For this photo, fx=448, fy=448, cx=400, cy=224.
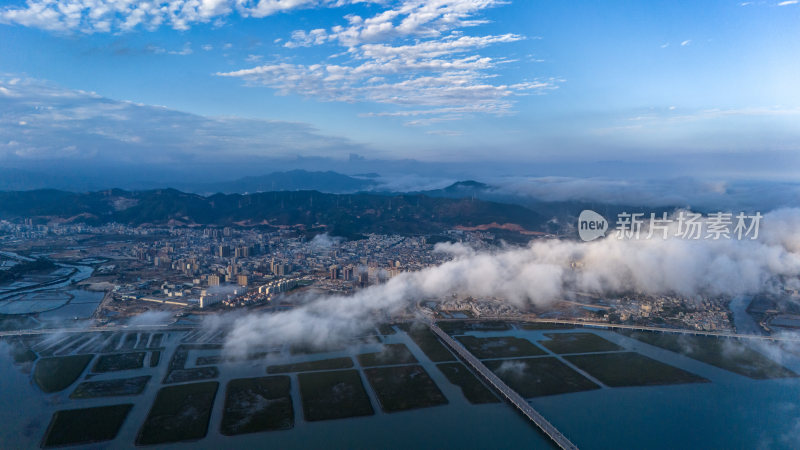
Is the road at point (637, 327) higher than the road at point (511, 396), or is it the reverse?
the road at point (637, 327)

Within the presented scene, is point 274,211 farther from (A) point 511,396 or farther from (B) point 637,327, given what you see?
(A) point 511,396

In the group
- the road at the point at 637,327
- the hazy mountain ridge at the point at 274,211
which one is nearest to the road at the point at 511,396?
the road at the point at 637,327

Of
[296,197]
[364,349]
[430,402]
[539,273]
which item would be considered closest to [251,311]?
[364,349]

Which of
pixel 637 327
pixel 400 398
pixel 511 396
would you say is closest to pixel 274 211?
pixel 637 327

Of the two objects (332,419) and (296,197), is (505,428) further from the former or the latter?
(296,197)

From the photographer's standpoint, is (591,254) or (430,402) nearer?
(430,402)

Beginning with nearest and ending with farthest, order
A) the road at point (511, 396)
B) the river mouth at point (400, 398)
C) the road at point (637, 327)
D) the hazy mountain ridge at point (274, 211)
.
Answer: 1. the road at point (511, 396)
2. the river mouth at point (400, 398)
3. the road at point (637, 327)
4. the hazy mountain ridge at point (274, 211)

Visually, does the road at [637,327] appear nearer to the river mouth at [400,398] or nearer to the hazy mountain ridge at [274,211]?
the river mouth at [400,398]

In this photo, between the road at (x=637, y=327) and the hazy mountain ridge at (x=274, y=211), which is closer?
the road at (x=637, y=327)

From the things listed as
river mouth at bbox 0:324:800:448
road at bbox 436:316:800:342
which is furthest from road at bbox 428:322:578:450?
road at bbox 436:316:800:342
